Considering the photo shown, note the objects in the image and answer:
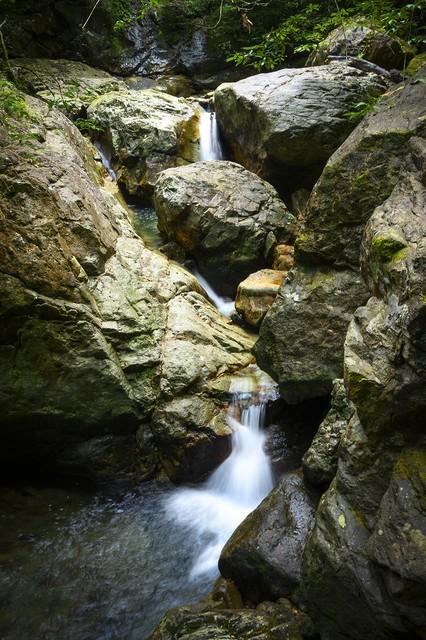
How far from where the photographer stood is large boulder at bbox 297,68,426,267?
4457mm

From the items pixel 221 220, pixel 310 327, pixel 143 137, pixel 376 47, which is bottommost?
pixel 310 327

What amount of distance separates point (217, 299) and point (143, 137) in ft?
18.9

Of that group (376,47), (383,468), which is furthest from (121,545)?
(376,47)

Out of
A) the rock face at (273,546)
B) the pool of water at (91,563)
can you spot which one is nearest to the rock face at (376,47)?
the rock face at (273,546)

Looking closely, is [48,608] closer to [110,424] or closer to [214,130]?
[110,424]

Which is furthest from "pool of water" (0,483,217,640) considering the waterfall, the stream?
the waterfall

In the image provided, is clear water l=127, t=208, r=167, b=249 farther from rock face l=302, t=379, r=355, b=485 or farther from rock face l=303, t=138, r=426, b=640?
rock face l=303, t=138, r=426, b=640

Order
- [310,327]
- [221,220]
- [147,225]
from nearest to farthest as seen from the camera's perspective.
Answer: [310,327] < [221,220] < [147,225]

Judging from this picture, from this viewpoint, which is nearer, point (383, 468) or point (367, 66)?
point (383, 468)

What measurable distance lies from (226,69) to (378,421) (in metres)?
18.0

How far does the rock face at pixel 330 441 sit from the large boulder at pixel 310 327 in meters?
0.83

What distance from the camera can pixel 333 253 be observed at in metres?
5.07

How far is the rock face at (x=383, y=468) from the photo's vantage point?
2467mm

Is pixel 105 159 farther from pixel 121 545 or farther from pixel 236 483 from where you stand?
pixel 121 545
